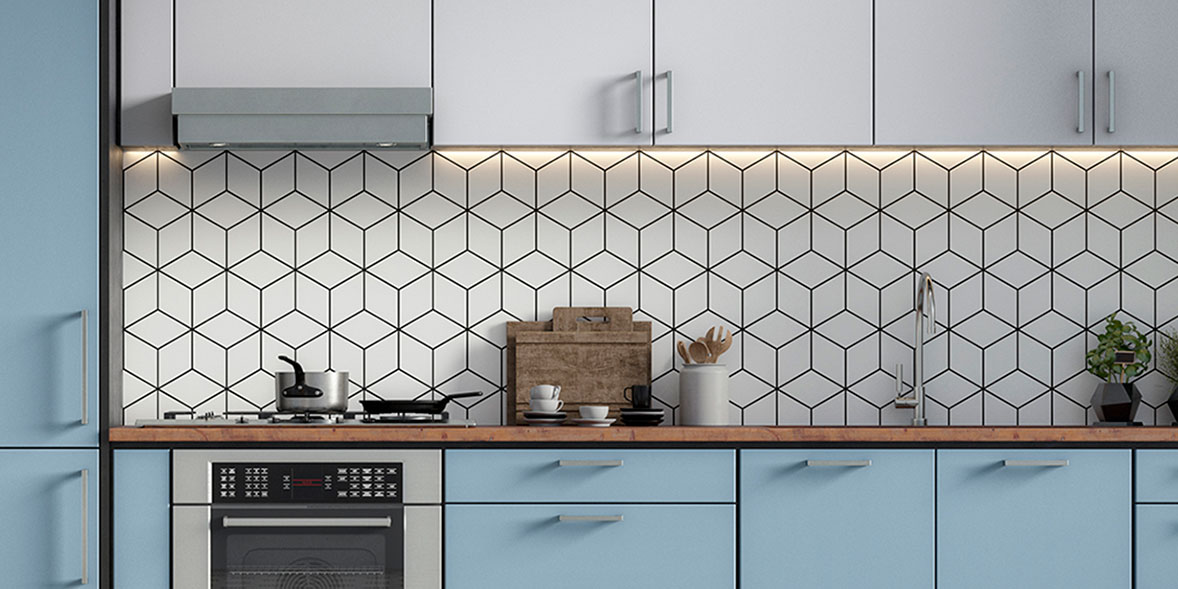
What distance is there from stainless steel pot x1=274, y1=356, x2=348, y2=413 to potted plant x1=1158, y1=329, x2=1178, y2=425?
2.46m

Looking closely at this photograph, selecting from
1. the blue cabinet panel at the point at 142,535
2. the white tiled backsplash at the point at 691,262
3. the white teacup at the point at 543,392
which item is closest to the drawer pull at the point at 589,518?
the white teacup at the point at 543,392

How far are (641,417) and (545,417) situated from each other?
27 cm

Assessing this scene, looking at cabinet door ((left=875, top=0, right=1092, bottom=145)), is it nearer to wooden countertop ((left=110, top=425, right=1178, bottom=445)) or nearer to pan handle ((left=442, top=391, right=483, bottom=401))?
wooden countertop ((left=110, top=425, right=1178, bottom=445))

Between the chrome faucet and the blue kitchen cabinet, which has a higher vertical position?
the chrome faucet

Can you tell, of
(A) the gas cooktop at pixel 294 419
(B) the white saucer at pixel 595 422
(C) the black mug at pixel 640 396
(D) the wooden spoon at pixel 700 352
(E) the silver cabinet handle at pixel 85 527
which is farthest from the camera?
(D) the wooden spoon at pixel 700 352

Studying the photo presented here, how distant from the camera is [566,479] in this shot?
286 cm

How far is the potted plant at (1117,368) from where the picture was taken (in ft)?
10.8

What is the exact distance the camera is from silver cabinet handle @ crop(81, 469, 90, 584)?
9.26 ft

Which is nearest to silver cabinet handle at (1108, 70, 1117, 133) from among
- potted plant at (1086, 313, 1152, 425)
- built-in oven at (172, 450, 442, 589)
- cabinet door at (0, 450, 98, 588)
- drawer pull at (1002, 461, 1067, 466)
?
potted plant at (1086, 313, 1152, 425)

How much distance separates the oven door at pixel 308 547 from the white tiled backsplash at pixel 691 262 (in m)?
0.63

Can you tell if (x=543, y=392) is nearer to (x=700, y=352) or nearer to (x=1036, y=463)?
(x=700, y=352)

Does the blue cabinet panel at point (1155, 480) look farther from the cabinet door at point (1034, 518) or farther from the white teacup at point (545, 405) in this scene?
the white teacup at point (545, 405)

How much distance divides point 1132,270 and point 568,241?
176cm

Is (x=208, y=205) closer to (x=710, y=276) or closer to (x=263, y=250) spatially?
(x=263, y=250)
